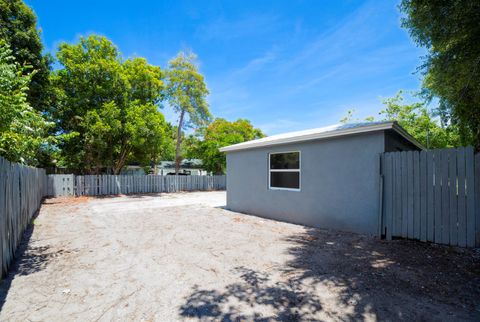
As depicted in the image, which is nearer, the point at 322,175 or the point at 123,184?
the point at 322,175

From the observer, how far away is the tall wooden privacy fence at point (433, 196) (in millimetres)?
4148

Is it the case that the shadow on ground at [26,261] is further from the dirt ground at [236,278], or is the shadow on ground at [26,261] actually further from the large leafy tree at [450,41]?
the large leafy tree at [450,41]

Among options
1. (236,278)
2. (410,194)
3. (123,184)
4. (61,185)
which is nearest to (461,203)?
(410,194)

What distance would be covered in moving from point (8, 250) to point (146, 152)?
46.4ft

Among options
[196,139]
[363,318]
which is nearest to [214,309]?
[363,318]

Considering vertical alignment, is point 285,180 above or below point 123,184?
above

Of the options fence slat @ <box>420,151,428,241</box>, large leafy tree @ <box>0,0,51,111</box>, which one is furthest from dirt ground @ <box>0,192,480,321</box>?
large leafy tree @ <box>0,0,51,111</box>

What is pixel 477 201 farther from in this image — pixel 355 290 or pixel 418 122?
pixel 418 122

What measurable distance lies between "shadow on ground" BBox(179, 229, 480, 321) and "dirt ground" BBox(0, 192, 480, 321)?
1cm

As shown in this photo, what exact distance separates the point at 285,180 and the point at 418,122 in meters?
17.5

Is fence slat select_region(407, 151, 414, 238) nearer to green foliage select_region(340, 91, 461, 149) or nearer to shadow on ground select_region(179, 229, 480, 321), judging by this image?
shadow on ground select_region(179, 229, 480, 321)

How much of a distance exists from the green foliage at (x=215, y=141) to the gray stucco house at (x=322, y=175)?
11944 millimetres

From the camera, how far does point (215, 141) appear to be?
2098 cm

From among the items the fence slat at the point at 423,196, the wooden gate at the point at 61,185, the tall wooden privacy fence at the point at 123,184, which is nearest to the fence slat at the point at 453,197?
the fence slat at the point at 423,196
